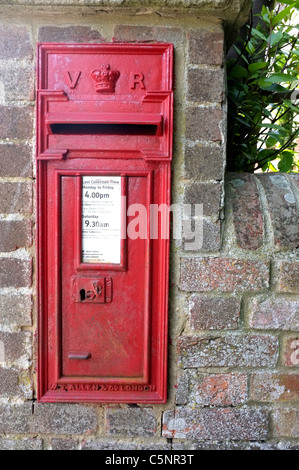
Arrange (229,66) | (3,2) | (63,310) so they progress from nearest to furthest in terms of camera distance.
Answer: (3,2) → (63,310) → (229,66)

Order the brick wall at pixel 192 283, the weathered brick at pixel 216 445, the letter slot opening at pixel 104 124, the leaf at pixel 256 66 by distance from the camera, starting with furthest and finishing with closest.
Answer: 1. the leaf at pixel 256 66
2. the weathered brick at pixel 216 445
3. the brick wall at pixel 192 283
4. the letter slot opening at pixel 104 124

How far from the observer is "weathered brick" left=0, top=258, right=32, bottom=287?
1464mm

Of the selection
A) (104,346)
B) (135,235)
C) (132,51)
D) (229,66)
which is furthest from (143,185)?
(229,66)

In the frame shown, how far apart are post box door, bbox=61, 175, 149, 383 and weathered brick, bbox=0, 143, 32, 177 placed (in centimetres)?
19

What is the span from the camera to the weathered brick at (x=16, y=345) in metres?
1.49

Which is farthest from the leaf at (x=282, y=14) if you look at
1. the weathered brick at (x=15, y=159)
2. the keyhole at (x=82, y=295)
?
the keyhole at (x=82, y=295)

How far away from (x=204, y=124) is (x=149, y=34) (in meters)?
0.44

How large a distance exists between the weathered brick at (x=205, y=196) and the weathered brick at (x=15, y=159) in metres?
0.69

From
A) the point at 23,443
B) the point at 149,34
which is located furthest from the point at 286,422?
the point at 149,34

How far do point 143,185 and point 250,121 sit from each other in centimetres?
81

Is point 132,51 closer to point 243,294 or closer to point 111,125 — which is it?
point 111,125

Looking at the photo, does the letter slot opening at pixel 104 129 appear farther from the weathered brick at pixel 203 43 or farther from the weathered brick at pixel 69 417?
the weathered brick at pixel 69 417

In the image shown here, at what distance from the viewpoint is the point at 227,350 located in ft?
4.83

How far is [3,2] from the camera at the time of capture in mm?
1337
